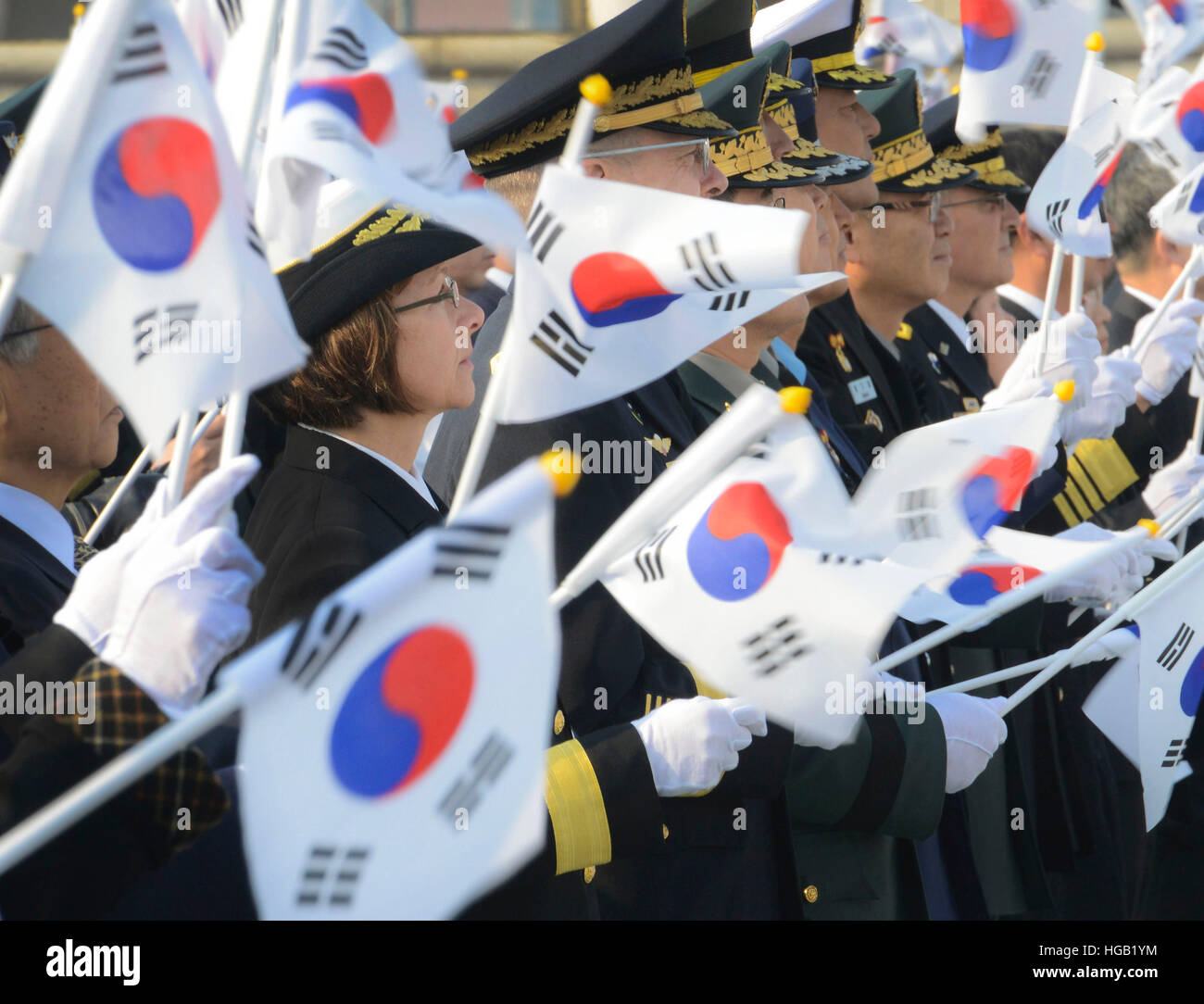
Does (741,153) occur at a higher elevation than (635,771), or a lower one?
higher

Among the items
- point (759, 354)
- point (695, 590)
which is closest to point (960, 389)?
point (759, 354)

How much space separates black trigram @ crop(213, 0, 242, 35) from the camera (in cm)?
258

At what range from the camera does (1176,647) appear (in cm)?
363

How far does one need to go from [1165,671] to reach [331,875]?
7.59ft

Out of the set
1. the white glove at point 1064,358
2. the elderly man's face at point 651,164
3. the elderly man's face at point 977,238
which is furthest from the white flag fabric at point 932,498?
the elderly man's face at point 977,238

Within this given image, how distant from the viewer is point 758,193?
3.90 meters

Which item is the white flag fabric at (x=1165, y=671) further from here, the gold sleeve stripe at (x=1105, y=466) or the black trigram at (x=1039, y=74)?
the black trigram at (x=1039, y=74)

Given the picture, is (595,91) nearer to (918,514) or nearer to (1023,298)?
(918,514)

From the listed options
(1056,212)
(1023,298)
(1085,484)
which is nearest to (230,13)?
(1056,212)

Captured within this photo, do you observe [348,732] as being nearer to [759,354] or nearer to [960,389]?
[759,354]

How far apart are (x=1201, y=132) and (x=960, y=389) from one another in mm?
1172

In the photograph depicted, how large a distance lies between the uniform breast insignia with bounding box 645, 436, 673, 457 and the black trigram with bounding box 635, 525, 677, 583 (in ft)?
2.14

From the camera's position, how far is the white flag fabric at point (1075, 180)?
4.32 metres

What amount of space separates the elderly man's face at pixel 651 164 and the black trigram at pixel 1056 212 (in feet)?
4.06
